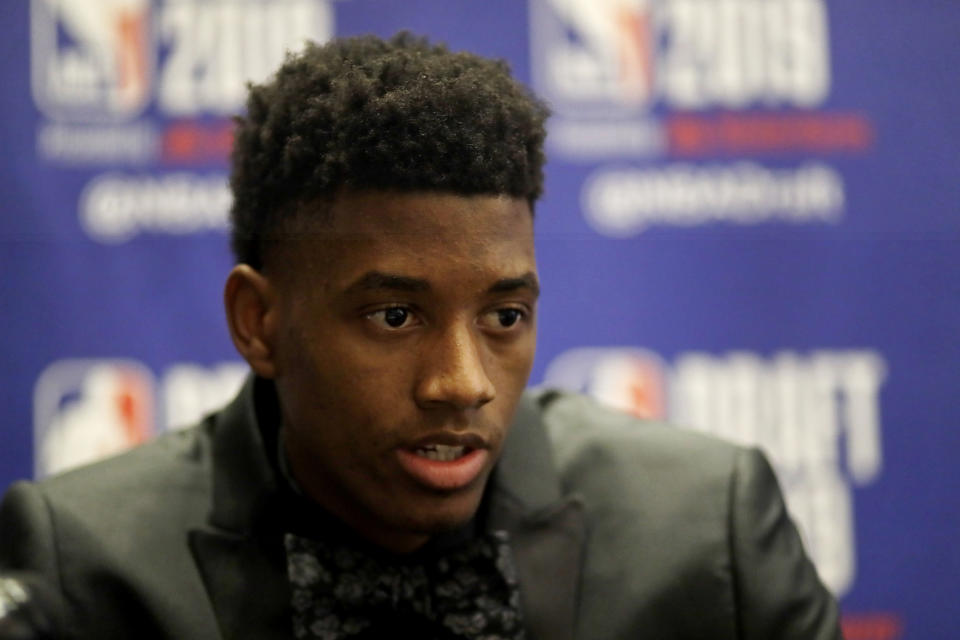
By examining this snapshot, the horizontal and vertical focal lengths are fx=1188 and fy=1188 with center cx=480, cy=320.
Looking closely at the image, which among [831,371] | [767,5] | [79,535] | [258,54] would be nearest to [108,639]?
[79,535]

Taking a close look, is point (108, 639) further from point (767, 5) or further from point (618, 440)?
point (767, 5)

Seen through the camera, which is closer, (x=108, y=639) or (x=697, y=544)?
(x=108, y=639)

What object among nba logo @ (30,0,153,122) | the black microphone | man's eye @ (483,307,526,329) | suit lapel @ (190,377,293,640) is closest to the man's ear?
suit lapel @ (190,377,293,640)

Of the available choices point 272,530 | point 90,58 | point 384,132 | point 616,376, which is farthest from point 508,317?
point 90,58

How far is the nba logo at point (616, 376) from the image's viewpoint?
2561mm

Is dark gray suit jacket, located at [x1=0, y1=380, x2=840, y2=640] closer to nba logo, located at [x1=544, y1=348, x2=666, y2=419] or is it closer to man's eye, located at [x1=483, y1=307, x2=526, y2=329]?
man's eye, located at [x1=483, y1=307, x2=526, y2=329]

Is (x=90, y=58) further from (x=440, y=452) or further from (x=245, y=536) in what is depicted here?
(x=440, y=452)

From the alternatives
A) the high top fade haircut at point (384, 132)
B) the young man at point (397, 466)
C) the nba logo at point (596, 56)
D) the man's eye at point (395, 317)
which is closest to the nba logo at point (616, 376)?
the nba logo at point (596, 56)

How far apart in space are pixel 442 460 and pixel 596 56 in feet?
4.79

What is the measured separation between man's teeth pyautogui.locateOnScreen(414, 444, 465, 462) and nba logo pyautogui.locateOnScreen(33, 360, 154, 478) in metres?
1.32

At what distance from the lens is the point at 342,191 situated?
53.0 inches

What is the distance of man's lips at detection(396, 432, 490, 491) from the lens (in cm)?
133

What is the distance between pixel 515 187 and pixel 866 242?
1440 mm

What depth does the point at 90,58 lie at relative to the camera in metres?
2.51
